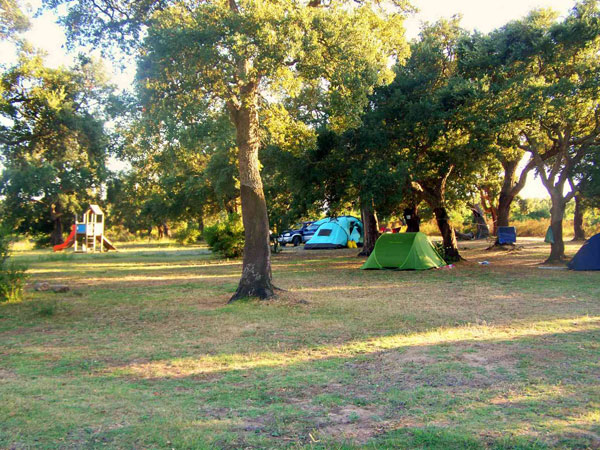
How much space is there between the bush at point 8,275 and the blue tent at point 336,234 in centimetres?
2030

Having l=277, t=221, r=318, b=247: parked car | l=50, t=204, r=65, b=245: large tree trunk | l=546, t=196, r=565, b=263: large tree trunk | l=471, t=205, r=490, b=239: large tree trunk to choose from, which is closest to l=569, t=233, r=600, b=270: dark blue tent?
l=546, t=196, r=565, b=263: large tree trunk

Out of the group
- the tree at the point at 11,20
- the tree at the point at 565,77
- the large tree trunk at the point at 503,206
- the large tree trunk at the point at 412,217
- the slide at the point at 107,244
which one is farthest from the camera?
the slide at the point at 107,244

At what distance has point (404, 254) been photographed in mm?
16219

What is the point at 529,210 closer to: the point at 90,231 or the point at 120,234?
the point at 90,231

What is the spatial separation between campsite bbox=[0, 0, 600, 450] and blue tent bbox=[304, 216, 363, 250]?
718cm

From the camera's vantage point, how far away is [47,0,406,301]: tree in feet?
27.1

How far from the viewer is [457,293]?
10844 mm

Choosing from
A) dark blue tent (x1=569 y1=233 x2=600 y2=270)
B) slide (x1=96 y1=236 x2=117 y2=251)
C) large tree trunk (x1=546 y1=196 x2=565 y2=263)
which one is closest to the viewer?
dark blue tent (x1=569 y1=233 x2=600 y2=270)

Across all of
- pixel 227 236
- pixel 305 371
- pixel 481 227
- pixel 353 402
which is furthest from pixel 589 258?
pixel 481 227

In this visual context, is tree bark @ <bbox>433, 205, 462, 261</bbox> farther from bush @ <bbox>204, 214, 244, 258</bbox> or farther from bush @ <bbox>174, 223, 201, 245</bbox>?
bush @ <bbox>174, 223, 201, 245</bbox>

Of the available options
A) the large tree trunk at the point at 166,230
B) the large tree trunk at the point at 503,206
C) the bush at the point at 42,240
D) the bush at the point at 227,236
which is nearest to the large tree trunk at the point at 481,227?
the large tree trunk at the point at 503,206

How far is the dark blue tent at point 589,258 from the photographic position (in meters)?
14.8

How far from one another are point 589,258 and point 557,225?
208cm

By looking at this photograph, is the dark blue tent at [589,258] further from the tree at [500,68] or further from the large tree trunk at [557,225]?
the tree at [500,68]
